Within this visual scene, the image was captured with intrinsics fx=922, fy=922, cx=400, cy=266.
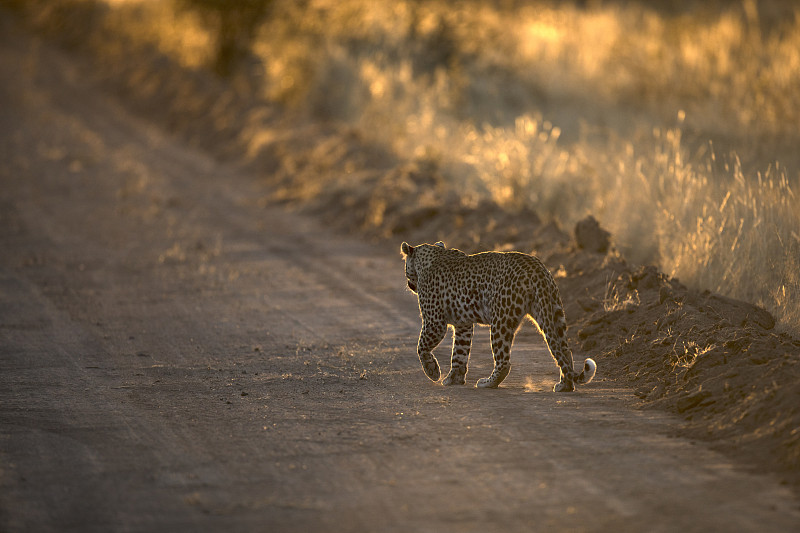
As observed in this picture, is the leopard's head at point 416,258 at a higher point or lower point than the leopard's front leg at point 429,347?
higher

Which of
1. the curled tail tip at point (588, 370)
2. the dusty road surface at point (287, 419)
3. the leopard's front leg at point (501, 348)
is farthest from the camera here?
the leopard's front leg at point (501, 348)

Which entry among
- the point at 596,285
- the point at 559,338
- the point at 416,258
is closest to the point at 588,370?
the point at 559,338

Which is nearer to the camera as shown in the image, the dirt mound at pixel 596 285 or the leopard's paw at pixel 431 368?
the dirt mound at pixel 596 285

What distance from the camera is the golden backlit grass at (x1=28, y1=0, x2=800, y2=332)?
9.80 m

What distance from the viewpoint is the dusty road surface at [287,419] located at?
507 cm

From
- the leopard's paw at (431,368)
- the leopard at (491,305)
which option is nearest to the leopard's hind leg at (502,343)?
the leopard at (491,305)

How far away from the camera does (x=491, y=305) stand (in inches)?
284

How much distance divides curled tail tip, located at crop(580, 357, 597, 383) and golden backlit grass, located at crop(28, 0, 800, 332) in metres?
2.02

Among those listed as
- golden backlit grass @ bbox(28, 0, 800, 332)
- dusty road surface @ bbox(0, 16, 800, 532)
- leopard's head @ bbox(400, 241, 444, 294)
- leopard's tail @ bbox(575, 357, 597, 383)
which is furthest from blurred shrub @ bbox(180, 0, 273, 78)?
leopard's tail @ bbox(575, 357, 597, 383)

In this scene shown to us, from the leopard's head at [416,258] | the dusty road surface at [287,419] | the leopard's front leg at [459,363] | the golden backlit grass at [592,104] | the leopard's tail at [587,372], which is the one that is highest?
the golden backlit grass at [592,104]

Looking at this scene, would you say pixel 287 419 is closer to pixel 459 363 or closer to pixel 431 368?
pixel 431 368

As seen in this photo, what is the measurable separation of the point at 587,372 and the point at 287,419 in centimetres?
228

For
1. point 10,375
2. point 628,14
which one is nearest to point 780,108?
point 628,14

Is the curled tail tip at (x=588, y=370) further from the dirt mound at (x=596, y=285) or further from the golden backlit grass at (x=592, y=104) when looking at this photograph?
the golden backlit grass at (x=592, y=104)
